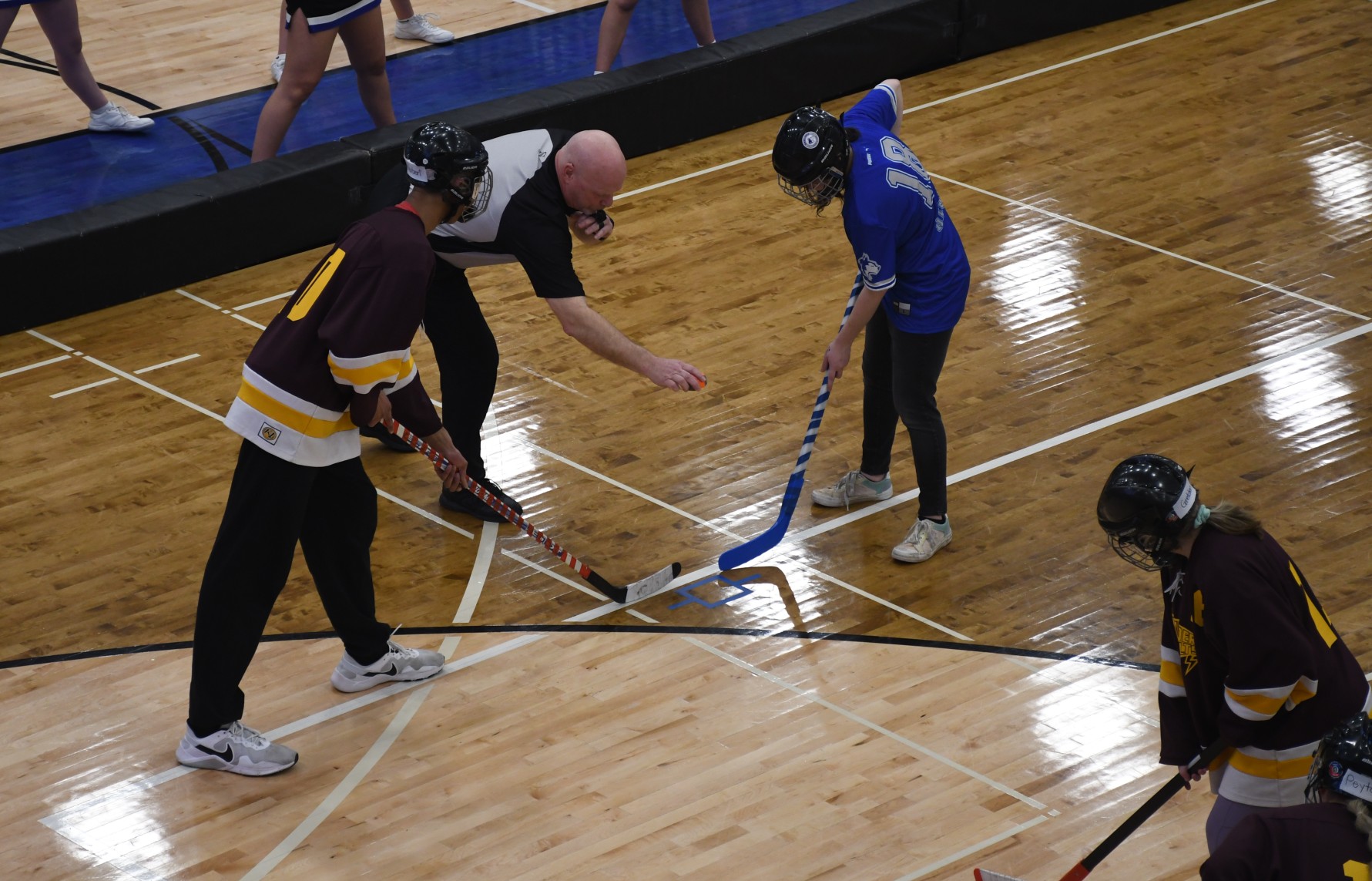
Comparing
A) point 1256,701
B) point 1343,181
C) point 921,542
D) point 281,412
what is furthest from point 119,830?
point 1343,181

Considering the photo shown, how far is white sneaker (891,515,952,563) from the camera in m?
5.41

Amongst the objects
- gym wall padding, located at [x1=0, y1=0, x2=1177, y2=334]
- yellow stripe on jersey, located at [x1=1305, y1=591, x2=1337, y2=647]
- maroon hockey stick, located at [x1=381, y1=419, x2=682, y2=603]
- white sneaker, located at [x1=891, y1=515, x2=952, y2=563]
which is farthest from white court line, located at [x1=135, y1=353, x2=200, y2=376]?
yellow stripe on jersey, located at [x1=1305, y1=591, x2=1337, y2=647]

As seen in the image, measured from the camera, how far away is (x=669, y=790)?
175 inches

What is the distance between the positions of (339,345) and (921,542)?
207 cm

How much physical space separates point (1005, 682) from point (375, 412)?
1.89m

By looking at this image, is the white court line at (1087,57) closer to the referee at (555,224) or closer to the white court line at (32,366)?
the referee at (555,224)

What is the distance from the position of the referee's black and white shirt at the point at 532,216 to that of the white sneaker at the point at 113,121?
3888 millimetres

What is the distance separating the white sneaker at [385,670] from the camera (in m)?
4.89

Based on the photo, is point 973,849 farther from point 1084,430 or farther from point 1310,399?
point 1310,399

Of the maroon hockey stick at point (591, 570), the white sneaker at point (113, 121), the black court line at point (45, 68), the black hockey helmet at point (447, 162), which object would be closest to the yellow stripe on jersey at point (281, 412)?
the maroon hockey stick at point (591, 570)

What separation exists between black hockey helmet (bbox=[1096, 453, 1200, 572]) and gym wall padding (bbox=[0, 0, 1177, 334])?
4.96m

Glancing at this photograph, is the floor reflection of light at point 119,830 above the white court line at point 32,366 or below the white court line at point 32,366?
below

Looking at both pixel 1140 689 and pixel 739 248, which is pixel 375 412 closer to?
pixel 1140 689

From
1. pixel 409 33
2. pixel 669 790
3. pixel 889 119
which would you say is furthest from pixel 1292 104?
pixel 669 790
